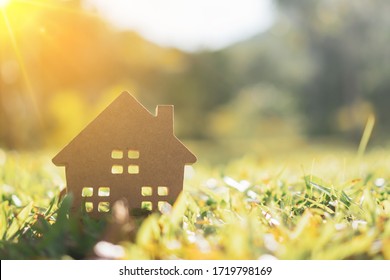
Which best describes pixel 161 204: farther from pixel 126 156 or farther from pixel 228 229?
pixel 228 229

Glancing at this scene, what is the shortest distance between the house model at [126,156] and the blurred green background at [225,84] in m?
9.27

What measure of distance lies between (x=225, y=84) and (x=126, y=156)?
18.1m

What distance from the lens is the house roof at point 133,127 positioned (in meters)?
1.72

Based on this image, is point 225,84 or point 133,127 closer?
point 133,127

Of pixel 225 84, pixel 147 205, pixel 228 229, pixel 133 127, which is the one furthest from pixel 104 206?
pixel 225 84

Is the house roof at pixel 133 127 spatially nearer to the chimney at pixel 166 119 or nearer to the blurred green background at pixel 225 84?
the chimney at pixel 166 119

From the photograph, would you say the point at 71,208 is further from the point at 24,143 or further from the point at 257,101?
the point at 257,101

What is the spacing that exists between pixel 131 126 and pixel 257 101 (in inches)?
825

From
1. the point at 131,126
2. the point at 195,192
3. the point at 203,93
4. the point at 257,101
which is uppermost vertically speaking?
the point at 131,126

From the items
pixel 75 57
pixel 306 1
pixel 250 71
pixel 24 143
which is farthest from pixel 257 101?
pixel 24 143

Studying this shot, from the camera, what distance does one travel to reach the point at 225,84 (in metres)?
19.6

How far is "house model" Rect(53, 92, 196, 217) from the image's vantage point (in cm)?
171
